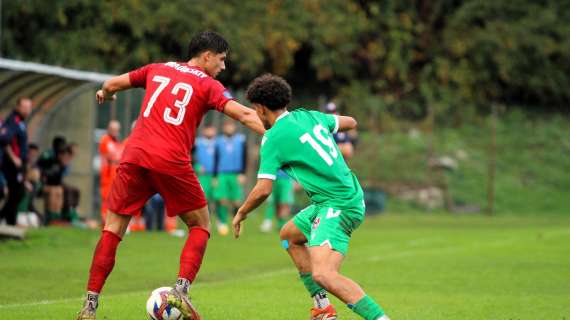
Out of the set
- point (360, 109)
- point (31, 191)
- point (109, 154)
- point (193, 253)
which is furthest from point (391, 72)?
point (193, 253)

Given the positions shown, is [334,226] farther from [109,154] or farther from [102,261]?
[109,154]

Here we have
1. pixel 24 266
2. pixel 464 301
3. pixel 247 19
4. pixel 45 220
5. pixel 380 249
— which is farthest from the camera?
pixel 247 19

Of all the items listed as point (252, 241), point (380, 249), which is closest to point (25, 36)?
point (252, 241)

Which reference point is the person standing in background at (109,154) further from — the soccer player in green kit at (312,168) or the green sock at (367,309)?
the green sock at (367,309)

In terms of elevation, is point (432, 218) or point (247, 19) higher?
point (247, 19)

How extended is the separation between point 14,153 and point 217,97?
10416mm

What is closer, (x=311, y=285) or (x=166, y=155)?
(x=311, y=285)

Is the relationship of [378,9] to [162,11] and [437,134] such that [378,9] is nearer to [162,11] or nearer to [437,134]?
[437,134]

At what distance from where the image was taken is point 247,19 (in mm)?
37250

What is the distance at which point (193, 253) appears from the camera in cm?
932

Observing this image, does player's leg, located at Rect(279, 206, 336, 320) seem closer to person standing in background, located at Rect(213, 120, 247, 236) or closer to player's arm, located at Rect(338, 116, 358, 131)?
player's arm, located at Rect(338, 116, 358, 131)

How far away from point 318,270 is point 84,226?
14.8 metres

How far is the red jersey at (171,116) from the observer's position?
9141 millimetres

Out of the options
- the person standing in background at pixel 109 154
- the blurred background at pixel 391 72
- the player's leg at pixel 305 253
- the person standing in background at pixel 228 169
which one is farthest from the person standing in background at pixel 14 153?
the player's leg at pixel 305 253
